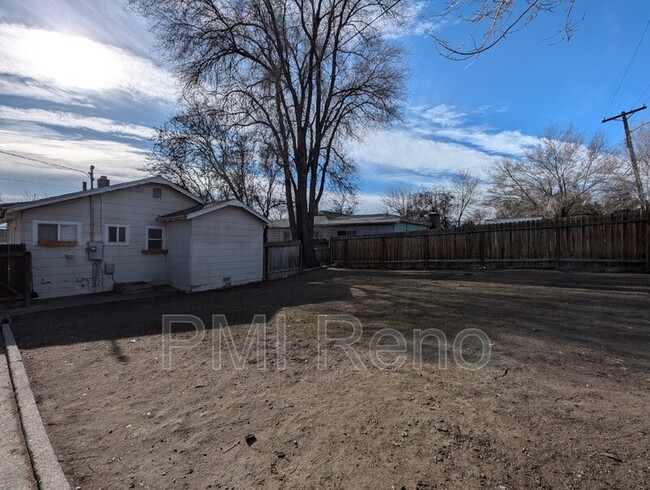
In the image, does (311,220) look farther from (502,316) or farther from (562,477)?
(562,477)

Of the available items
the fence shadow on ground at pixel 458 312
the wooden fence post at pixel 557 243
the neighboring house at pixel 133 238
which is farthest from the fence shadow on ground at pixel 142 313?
the wooden fence post at pixel 557 243

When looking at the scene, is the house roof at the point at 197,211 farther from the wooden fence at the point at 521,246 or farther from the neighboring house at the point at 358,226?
the neighboring house at the point at 358,226

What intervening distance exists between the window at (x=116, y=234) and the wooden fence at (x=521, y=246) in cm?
1106

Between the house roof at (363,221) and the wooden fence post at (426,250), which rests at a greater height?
the house roof at (363,221)

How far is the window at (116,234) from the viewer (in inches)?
433

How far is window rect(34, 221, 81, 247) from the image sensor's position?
31.7ft

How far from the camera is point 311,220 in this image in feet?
64.7

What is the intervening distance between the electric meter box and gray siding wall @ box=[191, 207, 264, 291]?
8.21 ft

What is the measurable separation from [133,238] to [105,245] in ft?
2.84

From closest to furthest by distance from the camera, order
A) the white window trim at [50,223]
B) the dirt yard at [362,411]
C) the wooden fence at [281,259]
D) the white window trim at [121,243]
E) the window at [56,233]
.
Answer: the dirt yard at [362,411] → the white window trim at [50,223] → the window at [56,233] → the white window trim at [121,243] → the wooden fence at [281,259]

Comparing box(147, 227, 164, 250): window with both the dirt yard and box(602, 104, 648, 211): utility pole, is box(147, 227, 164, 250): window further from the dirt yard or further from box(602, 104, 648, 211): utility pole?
box(602, 104, 648, 211): utility pole

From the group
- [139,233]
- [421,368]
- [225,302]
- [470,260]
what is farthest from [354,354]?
[470,260]

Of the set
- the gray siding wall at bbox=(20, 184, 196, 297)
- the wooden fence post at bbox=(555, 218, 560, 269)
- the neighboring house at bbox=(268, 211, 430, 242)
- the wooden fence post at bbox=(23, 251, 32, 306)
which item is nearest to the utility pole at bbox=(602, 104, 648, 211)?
the wooden fence post at bbox=(555, 218, 560, 269)

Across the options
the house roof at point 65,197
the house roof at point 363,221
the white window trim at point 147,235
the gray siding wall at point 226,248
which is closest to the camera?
the house roof at point 65,197
